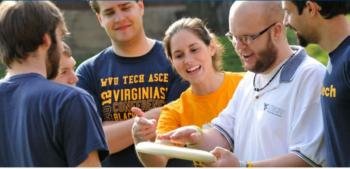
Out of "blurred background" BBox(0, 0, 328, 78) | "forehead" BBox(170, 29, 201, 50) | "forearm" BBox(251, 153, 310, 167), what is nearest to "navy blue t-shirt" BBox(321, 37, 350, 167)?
"forearm" BBox(251, 153, 310, 167)

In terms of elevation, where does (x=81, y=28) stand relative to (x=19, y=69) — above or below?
below

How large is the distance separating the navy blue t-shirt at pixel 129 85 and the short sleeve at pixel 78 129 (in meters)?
1.04

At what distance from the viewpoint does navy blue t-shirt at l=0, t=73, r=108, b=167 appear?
342 centimetres

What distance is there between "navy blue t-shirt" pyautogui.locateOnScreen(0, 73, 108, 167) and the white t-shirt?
0.67 metres

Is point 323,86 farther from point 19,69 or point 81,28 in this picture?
point 81,28

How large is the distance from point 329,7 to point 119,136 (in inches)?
49.5

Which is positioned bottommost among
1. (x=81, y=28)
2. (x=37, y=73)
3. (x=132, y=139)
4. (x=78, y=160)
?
(x=81, y=28)

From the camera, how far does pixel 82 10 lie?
34.2 ft

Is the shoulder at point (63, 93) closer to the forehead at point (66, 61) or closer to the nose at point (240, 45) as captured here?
the forehead at point (66, 61)

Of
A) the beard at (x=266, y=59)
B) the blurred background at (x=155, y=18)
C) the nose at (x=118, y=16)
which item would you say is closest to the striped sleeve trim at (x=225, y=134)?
the beard at (x=266, y=59)

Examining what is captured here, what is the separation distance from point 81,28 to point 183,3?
1.24m

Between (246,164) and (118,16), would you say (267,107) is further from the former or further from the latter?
(118,16)

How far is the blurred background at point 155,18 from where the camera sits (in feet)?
33.4

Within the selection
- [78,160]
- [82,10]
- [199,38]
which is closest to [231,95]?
[199,38]
